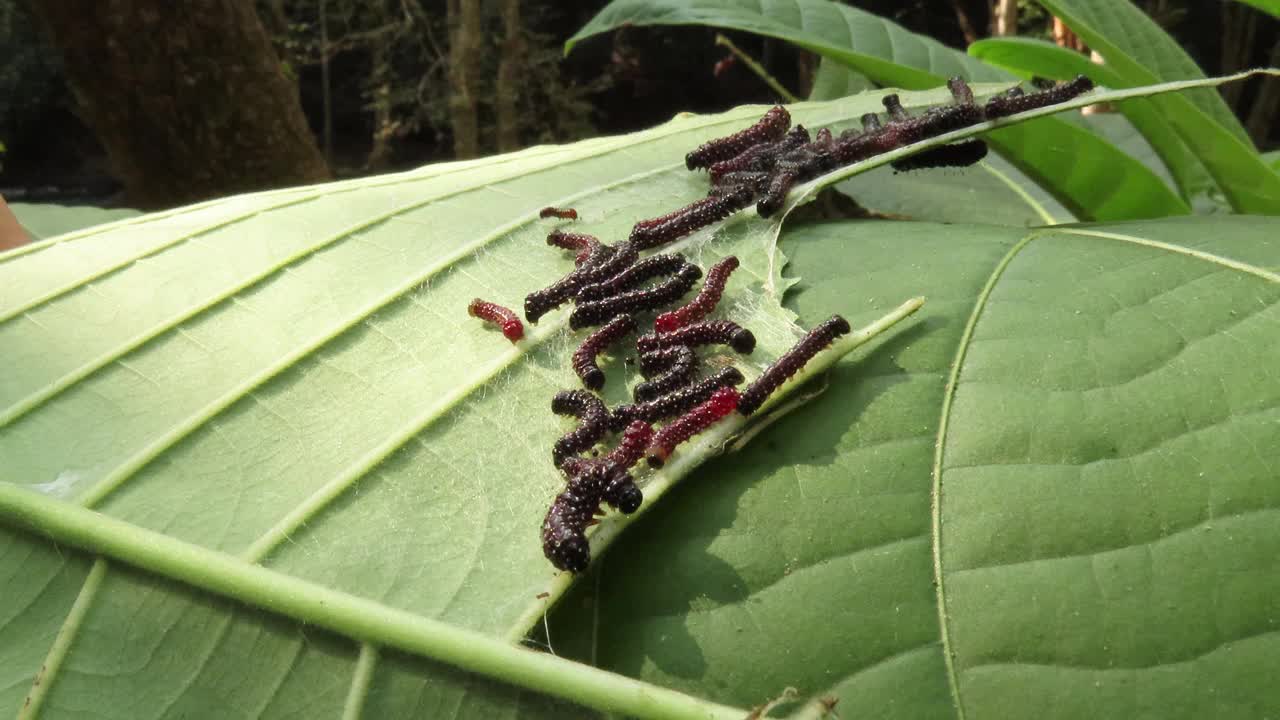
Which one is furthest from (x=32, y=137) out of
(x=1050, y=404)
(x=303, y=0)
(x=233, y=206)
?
(x=1050, y=404)

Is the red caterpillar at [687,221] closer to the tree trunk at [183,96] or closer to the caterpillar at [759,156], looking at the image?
the caterpillar at [759,156]

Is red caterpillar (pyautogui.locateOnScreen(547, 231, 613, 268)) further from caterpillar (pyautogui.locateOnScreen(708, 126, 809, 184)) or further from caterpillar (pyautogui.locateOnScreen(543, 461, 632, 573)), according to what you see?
caterpillar (pyautogui.locateOnScreen(543, 461, 632, 573))

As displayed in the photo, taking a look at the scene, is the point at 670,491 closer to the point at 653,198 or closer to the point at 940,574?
the point at 940,574

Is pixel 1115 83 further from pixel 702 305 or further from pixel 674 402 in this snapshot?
pixel 674 402

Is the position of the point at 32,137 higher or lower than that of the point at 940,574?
lower

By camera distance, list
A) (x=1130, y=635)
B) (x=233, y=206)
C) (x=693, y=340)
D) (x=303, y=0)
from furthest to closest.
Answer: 1. (x=303, y=0)
2. (x=233, y=206)
3. (x=693, y=340)
4. (x=1130, y=635)

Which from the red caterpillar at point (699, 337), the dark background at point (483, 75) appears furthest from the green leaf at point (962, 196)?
the dark background at point (483, 75)

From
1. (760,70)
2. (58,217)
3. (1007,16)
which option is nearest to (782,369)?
(760,70)
